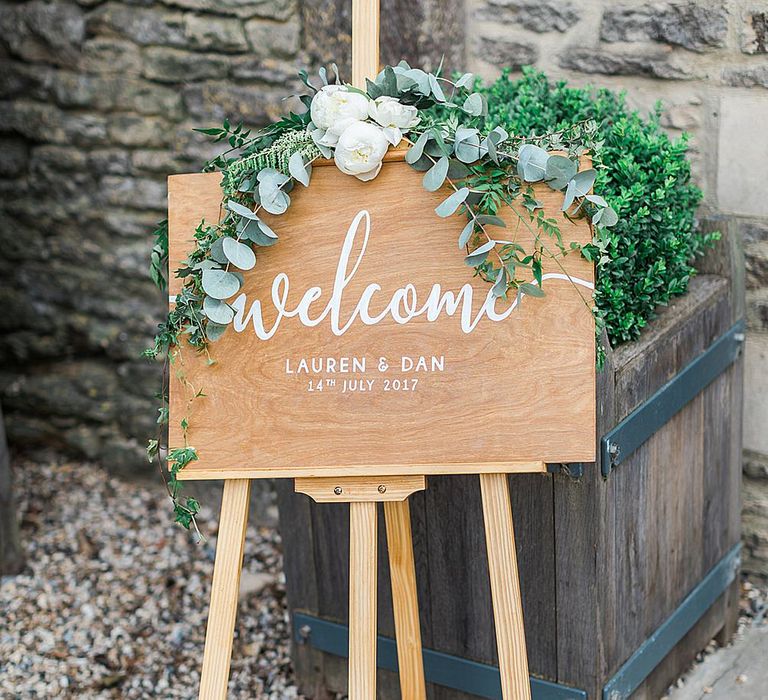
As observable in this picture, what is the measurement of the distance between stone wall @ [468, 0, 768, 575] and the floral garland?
3.13 ft

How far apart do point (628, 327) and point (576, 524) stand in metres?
0.41

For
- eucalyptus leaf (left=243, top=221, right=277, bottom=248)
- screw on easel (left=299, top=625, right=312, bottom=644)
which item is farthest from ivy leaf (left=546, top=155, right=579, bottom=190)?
screw on easel (left=299, top=625, right=312, bottom=644)

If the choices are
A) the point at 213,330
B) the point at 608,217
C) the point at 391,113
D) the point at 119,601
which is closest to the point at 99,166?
the point at 119,601

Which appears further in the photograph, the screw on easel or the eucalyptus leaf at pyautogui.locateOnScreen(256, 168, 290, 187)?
the screw on easel

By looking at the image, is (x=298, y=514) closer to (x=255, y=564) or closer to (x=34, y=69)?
(x=255, y=564)

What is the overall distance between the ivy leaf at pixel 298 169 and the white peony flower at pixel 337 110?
2.0 inches

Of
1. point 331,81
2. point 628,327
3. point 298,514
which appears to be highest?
point 331,81

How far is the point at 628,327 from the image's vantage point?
2.13m

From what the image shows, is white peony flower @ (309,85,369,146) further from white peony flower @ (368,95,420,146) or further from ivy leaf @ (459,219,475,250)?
ivy leaf @ (459,219,475,250)

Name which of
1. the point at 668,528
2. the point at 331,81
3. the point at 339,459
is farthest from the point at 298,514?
the point at 331,81

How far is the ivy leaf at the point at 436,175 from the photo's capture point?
1709mm

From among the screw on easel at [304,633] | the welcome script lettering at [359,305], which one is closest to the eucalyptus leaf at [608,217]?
the welcome script lettering at [359,305]

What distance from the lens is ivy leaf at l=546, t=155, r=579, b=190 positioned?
5.68ft

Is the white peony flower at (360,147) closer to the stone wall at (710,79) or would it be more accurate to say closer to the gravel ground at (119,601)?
the stone wall at (710,79)
